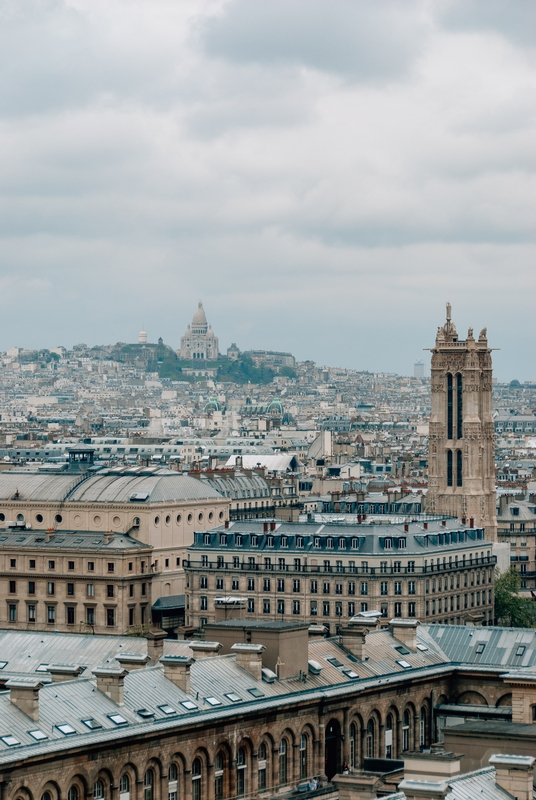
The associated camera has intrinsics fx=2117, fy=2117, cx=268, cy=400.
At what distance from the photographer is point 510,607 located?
125m

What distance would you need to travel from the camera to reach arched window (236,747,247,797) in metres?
66.1

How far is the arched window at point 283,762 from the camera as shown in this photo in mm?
68562

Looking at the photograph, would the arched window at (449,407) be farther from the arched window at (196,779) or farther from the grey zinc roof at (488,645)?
the arched window at (196,779)

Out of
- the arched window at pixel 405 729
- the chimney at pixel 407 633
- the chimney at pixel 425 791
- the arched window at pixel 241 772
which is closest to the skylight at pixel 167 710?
the arched window at pixel 241 772

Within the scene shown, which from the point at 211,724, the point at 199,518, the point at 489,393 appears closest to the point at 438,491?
the point at 489,393

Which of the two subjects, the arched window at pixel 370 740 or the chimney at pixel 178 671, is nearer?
the chimney at pixel 178 671

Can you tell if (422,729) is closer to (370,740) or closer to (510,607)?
(370,740)

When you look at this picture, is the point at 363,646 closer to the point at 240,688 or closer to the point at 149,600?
the point at 240,688

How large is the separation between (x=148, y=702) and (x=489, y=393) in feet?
325

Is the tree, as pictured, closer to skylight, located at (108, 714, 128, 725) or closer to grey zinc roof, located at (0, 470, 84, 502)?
grey zinc roof, located at (0, 470, 84, 502)

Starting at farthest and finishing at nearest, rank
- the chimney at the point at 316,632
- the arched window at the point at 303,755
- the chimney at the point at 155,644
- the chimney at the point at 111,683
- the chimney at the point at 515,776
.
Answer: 1. the chimney at the point at 316,632
2. the chimney at the point at 155,644
3. the arched window at the point at 303,755
4. the chimney at the point at 111,683
5. the chimney at the point at 515,776

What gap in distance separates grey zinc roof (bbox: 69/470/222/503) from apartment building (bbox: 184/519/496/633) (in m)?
7.22

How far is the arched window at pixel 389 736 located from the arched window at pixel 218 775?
10.7 meters

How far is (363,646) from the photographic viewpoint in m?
75.9
